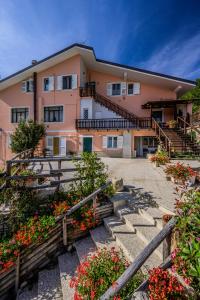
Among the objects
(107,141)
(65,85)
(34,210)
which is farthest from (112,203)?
(65,85)

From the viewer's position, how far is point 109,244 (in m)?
4.91

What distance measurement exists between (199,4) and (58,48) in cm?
1492

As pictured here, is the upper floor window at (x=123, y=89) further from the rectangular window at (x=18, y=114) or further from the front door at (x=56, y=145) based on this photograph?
the rectangular window at (x=18, y=114)

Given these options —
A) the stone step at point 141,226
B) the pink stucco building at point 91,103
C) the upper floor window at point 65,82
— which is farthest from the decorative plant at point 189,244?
the upper floor window at point 65,82

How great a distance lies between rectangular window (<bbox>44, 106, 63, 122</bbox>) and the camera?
21541mm

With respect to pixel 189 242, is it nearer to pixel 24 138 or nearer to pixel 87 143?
pixel 24 138

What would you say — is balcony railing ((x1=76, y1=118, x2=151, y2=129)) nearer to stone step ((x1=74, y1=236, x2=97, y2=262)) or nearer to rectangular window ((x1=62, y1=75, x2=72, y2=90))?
rectangular window ((x1=62, y1=75, x2=72, y2=90))

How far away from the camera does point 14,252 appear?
463 centimetres

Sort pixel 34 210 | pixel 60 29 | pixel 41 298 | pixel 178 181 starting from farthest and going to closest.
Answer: pixel 60 29 < pixel 178 181 < pixel 34 210 < pixel 41 298

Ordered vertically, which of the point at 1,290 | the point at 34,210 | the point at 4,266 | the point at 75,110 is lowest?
the point at 1,290

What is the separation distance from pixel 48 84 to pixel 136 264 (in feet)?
73.5

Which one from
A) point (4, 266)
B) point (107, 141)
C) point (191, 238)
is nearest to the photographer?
point (191, 238)

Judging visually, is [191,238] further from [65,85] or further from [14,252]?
[65,85]

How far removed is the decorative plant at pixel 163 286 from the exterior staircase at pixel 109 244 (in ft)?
2.76
